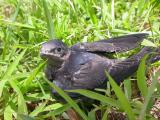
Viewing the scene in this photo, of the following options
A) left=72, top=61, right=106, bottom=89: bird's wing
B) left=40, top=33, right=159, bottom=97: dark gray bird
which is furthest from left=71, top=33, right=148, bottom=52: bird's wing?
left=72, top=61, right=106, bottom=89: bird's wing

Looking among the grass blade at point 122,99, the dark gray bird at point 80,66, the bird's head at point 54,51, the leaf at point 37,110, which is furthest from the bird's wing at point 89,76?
the grass blade at point 122,99

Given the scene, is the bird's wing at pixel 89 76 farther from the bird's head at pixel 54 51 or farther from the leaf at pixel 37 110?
the leaf at pixel 37 110

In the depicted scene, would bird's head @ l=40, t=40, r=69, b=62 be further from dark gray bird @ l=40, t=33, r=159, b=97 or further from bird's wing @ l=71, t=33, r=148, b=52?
bird's wing @ l=71, t=33, r=148, b=52

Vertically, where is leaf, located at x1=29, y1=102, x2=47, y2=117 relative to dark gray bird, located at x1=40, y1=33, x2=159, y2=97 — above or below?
below

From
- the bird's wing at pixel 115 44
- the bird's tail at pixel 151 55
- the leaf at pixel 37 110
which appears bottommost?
the leaf at pixel 37 110

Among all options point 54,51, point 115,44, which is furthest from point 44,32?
point 54,51

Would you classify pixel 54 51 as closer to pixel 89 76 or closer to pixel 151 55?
pixel 89 76

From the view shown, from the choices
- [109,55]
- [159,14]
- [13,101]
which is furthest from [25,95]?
[159,14]
